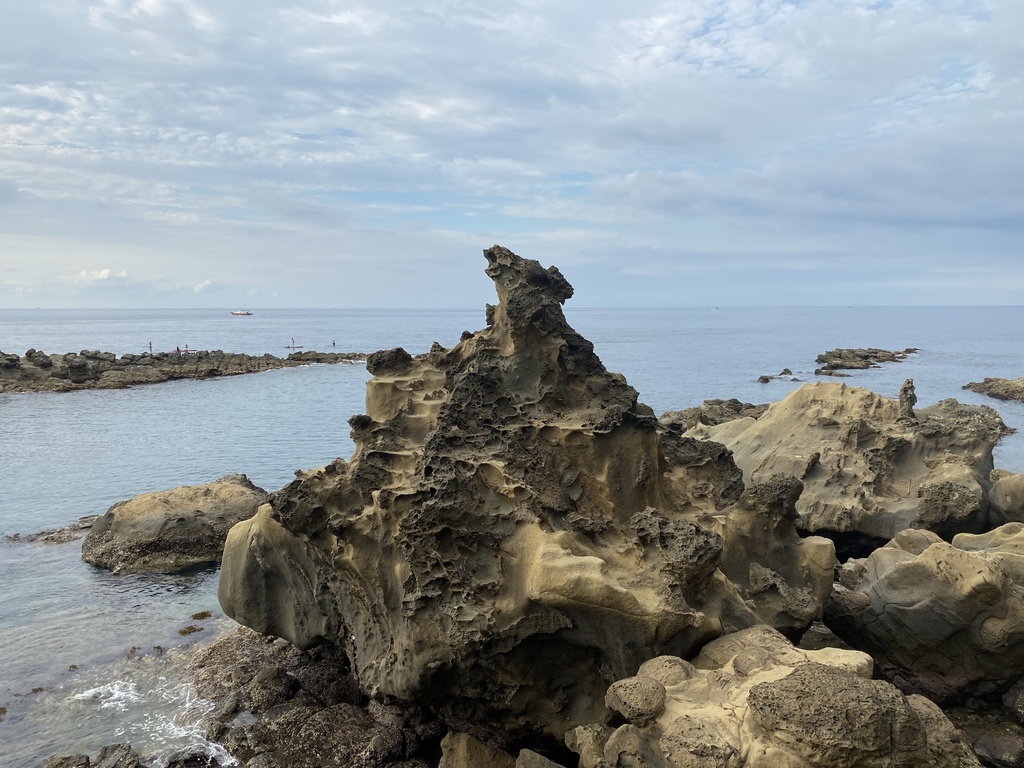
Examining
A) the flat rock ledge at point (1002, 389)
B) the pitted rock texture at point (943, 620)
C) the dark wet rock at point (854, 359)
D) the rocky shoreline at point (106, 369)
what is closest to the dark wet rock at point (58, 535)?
Answer: the pitted rock texture at point (943, 620)

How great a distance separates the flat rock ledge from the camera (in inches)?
1428

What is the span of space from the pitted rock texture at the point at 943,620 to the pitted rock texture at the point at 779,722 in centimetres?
267

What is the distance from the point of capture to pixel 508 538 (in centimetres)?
650

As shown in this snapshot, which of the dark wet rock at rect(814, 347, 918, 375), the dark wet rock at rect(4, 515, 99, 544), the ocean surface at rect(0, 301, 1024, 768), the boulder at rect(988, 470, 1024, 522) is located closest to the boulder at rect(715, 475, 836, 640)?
the boulder at rect(988, 470, 1024, 522)

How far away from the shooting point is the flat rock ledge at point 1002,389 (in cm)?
3628

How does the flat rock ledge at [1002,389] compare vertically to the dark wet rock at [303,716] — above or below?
above

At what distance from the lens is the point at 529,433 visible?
755cm

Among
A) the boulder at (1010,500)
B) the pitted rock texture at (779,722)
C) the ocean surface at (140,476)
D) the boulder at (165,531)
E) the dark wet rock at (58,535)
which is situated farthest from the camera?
the dark wet rock at (58,535)

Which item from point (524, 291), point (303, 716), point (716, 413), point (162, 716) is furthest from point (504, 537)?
point (716, 413)

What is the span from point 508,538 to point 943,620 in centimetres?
450

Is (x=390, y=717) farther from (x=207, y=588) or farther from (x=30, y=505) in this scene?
(x=30, y=505)

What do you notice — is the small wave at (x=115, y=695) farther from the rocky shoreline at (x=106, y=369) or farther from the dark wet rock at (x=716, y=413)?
the rocky shoreline at (x=106, y=369)

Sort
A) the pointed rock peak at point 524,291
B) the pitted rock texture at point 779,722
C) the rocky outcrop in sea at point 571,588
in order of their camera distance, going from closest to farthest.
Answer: the pitted rock texture at point 779,722, the rocky outcrop in sea at point 571,588, the pointed rock peak at point 524,291

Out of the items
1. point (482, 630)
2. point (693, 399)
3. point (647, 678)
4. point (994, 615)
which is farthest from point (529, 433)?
point (693, 399)
